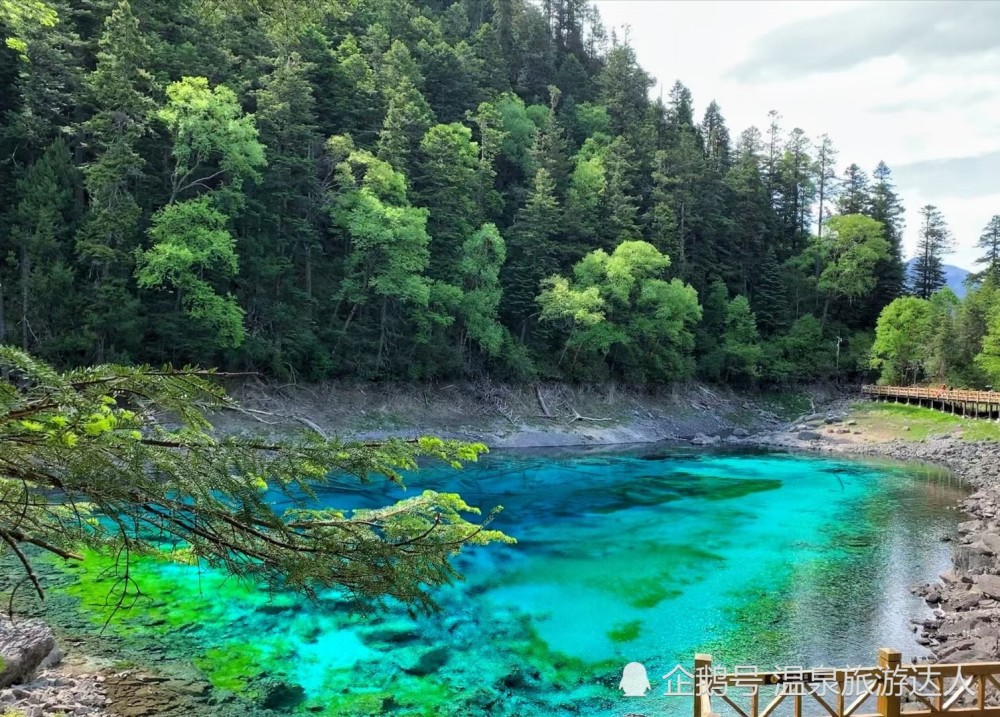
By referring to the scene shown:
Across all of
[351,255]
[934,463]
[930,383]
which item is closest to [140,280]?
[351,255]

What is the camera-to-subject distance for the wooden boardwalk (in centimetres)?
3606

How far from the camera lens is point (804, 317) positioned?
54938 mm

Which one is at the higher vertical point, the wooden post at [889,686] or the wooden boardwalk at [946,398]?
the wooden boardwalk at [946,398]

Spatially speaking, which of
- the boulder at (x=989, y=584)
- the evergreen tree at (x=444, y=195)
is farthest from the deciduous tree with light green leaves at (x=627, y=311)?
the boulder at (x=989, y=584)

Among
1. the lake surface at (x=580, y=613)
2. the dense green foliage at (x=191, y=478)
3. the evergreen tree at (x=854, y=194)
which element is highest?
the evergreen tree at (x=854, y=194)

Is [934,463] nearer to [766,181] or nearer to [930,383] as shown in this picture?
[930,383]

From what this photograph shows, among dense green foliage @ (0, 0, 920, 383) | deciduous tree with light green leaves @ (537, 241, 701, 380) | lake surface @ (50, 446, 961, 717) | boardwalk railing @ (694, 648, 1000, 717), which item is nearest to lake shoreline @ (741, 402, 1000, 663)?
lake surface @ (50, 446, 961, 717)

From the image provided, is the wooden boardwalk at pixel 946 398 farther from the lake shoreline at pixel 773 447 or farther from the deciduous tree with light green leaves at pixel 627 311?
the deciduous tree with light green leaves at pixel 627 311

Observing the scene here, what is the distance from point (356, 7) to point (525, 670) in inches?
2017

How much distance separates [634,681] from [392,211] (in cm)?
2608

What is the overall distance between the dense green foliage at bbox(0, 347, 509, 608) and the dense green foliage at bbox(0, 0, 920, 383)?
574cm

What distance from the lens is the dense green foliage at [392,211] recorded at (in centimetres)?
2398

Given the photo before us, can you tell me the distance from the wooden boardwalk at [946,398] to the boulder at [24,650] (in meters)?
43.7

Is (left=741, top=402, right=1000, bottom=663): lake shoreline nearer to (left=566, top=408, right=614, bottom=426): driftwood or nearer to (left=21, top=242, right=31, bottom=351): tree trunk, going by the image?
(left=566, top=408, right=614, bottom=426): driftwood
